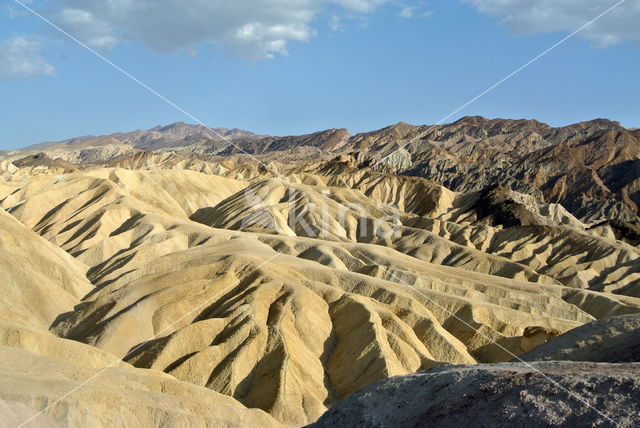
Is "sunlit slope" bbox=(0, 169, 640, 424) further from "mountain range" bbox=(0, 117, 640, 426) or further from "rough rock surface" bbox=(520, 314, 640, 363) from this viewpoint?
"rough rock surface" bbox=(520, 314, 640, 363)

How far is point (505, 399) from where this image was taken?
625 inches

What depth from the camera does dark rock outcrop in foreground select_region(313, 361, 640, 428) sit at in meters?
14.7

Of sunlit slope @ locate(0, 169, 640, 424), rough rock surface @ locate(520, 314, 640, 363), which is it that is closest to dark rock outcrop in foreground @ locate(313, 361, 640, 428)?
rough rock surface @ locate(520, 314, 640, 363)

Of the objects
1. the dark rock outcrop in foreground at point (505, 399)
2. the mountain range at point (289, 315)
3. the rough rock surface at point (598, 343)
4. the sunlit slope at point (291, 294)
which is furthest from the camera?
the sunlit slope at point (291, 294)

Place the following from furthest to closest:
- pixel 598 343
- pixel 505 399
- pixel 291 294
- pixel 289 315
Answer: pixel 291 294
pixel 289 315
pixel 598 343
pixel 505 399

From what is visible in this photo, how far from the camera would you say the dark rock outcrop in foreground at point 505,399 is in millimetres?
14656

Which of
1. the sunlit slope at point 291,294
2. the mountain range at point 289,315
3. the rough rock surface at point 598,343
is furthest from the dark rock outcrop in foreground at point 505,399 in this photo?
the sunlit slope at point 291,294

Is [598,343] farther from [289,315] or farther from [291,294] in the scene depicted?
[291,294]

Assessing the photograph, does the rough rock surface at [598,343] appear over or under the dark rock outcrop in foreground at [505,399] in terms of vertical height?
under

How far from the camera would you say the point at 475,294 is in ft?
202

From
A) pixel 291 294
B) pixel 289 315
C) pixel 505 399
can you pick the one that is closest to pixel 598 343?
pixel 505 399

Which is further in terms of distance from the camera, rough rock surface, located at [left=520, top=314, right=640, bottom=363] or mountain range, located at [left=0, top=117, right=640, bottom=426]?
rough rock surface, located at [left=520, top=314, right=640, bottom=363]

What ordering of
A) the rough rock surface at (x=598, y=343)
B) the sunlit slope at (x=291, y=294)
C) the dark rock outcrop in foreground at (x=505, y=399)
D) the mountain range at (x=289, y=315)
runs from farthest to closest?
the sunlit slope at (x=291, y=294) → the rough rock surface at (x=598, y=343) → the mountain range at (x=289, y=315) → the dark rock outcrop in foreground at (x=505, y=399)

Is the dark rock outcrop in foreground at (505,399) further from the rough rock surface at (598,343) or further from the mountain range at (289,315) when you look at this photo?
the rough rock surface at (598,343)
